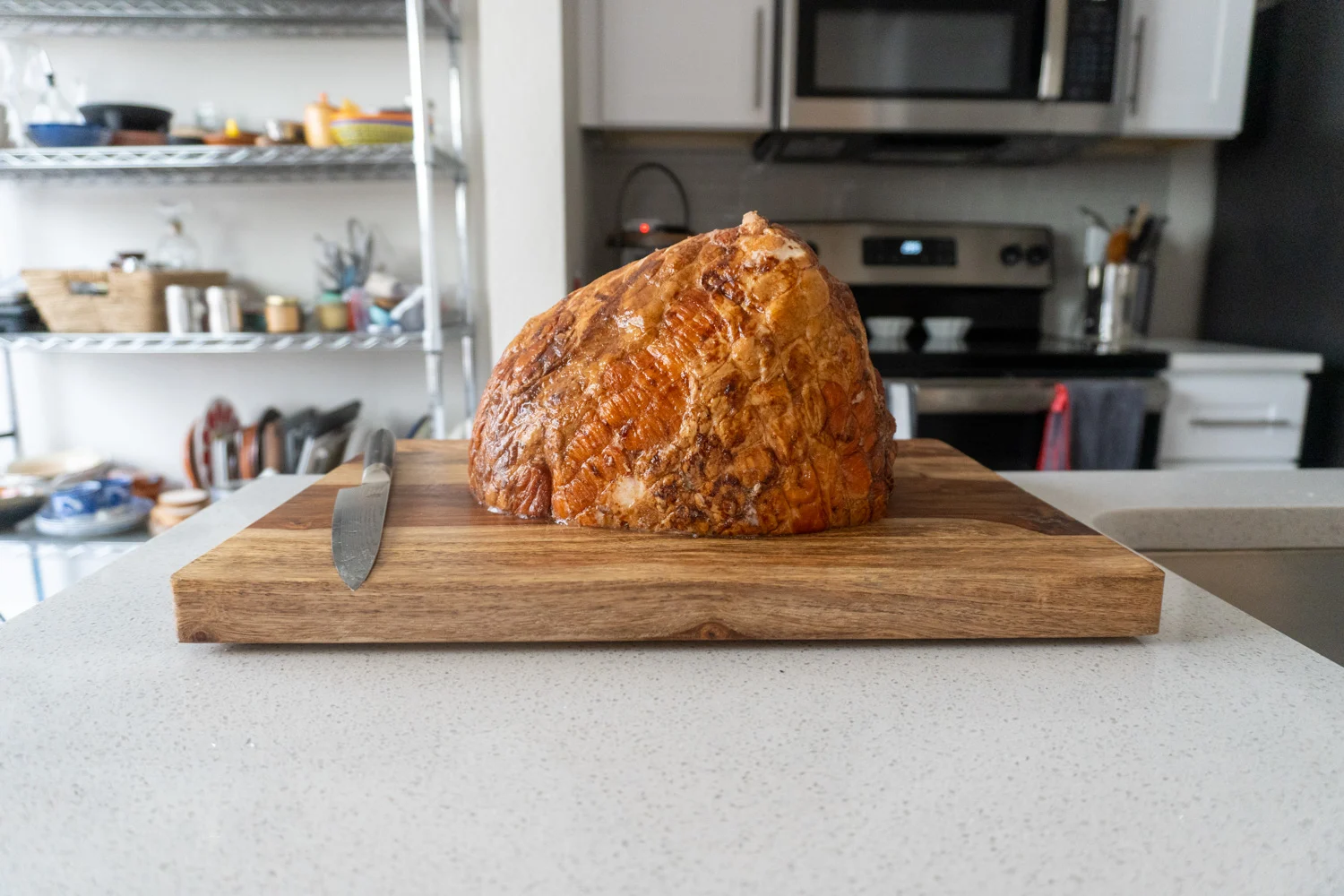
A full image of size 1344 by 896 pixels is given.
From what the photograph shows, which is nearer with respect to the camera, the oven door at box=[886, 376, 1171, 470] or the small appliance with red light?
the oven door at box=[886, 376, 1171, 470]

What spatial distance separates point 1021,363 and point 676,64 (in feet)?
3.82

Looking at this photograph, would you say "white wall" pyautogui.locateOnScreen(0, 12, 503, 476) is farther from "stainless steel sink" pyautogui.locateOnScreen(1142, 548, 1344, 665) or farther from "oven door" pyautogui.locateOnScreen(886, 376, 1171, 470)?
"stainless steel sink" pyautogui.locateOnScreen(1142, 548, 1344, 665)

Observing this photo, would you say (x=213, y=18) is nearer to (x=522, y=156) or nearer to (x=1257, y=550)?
(x=522, y=156)

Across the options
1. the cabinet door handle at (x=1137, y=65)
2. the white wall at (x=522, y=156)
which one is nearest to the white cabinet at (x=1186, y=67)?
the cabinet door handle at (x=1137, y=65)

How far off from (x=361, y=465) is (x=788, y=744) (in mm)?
574

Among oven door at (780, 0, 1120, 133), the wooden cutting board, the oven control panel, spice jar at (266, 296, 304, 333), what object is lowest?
the wooden cutting board

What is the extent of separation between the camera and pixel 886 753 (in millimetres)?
413

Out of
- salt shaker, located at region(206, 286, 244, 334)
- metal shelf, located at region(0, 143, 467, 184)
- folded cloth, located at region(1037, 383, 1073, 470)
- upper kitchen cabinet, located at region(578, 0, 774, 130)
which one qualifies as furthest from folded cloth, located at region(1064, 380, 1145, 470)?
salt shaker, located at region(206, 286, 244, 334)

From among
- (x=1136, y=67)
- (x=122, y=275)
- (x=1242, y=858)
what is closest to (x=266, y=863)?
(x=1242, y=858)

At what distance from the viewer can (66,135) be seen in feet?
6.14

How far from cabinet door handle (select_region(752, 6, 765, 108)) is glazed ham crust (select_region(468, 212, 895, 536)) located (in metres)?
1.62

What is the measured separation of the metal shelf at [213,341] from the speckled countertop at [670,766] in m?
1.50

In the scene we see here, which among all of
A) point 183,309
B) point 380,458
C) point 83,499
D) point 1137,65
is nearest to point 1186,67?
point 1137,65

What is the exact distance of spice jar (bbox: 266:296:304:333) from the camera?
2.04 m
